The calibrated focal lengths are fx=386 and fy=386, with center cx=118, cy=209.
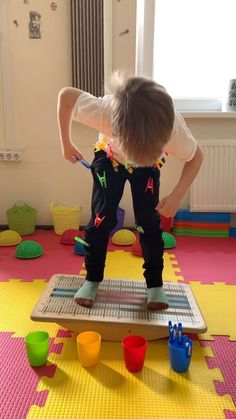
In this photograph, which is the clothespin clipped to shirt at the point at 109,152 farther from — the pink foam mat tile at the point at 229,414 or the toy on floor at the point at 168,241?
the toy on floor at the point at 168,241

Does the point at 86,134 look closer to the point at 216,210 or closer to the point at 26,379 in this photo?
the point at 216,210

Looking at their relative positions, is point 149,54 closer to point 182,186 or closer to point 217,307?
point 182,186

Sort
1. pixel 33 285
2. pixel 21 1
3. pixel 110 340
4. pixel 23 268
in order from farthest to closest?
1. pixel 21 1
2. pixel 23 268
3. pixel 33 285
4. pixel 110 340

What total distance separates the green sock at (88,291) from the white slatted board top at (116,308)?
24mm

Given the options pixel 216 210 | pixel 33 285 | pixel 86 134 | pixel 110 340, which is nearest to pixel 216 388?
pixel 110 340

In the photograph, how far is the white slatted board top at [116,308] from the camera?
1.11m

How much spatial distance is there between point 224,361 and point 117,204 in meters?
0.55

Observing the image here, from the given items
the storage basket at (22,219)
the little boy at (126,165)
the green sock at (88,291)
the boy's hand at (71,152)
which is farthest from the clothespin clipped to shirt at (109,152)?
the storage basket at (22,219)

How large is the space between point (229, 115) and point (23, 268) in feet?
4.50

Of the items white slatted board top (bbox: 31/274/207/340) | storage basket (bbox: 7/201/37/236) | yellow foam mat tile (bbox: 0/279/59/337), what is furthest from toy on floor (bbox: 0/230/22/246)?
white slatted board top (bbox: 31/274/207/340)

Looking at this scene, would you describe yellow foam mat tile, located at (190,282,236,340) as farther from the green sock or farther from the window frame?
the window frame

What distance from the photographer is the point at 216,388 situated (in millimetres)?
954

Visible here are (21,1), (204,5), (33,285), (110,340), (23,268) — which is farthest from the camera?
(204,5)

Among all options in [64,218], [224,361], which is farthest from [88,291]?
[64,218]
